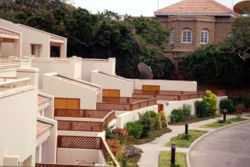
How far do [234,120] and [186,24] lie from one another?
2371 cm

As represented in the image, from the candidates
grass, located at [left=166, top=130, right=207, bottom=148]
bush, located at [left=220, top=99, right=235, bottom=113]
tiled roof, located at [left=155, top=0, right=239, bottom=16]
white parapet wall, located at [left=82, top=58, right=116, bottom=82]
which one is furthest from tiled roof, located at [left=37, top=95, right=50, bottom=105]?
tiled roof, located at [left=155, top=0, right=239, bottom=16]

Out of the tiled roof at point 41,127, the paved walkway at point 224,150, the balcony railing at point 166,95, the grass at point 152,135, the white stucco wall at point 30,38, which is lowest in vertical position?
the paved walkway at point 224,150

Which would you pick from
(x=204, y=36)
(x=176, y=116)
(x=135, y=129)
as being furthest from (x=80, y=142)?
(x=204, y=36)

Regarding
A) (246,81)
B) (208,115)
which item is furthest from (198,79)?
(208,115)

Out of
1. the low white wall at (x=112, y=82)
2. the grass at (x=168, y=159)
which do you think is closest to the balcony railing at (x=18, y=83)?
the grass at (x=168, y=159)

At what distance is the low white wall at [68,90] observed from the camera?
27547 mm

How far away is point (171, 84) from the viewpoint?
42.8 meters

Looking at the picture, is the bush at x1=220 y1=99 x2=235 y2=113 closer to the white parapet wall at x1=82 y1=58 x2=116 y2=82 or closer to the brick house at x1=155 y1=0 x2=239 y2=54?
the white parapet wall at x1=82 y1=58 x2=116 y2=82

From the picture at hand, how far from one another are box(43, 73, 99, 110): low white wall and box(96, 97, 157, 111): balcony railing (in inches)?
25.4

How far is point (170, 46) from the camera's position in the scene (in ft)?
199

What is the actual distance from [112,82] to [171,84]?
28.1 feet

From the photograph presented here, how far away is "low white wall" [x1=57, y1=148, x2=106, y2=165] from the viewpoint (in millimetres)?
18438

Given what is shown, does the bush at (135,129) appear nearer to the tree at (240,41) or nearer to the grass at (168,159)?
the grass at (168,159)

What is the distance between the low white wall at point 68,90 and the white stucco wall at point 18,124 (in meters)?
13.9
